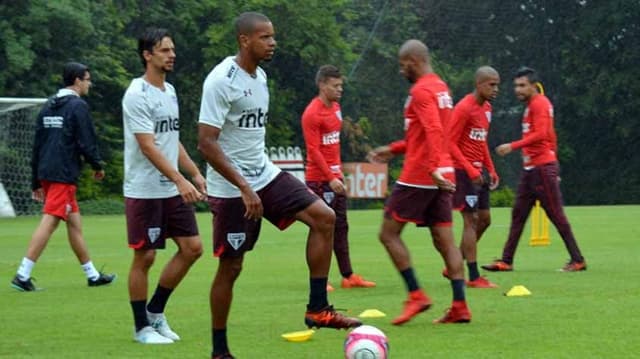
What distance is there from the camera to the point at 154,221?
31.1 feet

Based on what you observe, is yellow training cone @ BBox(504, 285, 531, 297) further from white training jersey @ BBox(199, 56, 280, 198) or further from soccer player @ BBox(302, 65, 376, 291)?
white training jersey @ BBox(199, 56, 280, 198)

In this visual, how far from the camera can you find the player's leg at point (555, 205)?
586 inches

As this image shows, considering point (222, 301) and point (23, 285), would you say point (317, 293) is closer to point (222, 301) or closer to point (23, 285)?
point (222, 301)

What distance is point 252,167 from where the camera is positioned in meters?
8.45

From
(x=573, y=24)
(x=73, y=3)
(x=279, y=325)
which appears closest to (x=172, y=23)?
(x=73, y=3)

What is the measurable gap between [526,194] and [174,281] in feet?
21.6

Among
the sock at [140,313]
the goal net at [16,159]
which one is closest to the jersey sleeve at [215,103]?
the sock at [140,313]

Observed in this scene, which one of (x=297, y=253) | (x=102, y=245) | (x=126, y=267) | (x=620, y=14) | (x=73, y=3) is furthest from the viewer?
(x=620, y=14)

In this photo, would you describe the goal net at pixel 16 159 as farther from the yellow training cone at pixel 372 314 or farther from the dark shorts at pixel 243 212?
the dark shorts at pixel 243 212

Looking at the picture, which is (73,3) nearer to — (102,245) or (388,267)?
(102,245)

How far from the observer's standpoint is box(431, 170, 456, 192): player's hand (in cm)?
998

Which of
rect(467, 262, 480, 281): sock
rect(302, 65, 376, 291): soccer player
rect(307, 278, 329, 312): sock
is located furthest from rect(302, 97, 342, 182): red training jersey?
rect(307, 278, 329, 312): sock

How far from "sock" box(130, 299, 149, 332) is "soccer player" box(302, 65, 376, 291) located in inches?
157

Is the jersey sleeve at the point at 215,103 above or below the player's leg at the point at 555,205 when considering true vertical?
above
